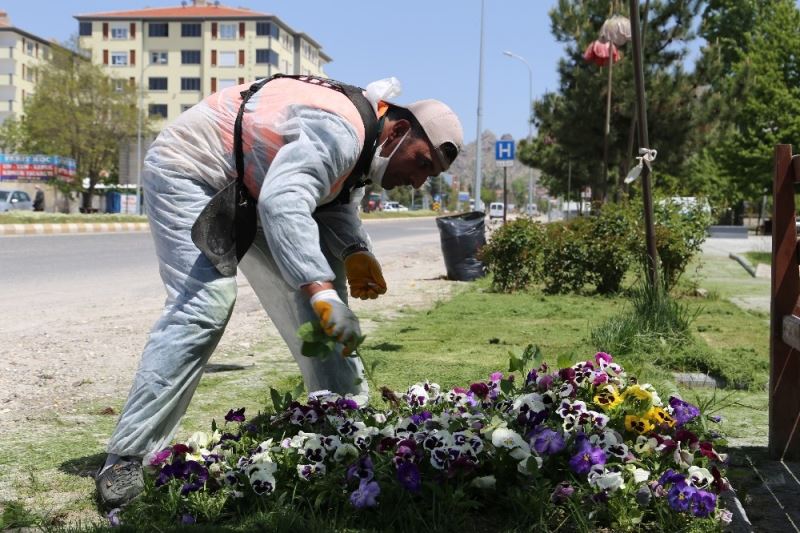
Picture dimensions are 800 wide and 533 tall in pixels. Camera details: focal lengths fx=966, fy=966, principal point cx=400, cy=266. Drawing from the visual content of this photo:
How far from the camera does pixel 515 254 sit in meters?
12.3

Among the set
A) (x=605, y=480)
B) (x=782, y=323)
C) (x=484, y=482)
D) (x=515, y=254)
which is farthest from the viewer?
(x=515, y=254)

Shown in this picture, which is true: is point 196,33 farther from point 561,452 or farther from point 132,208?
point 561,452

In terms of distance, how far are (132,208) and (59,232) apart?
2941 cm

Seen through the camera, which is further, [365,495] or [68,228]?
[68,228]

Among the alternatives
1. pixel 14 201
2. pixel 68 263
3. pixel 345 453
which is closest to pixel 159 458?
pixel 345 453

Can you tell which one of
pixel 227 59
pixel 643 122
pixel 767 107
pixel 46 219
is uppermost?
pixel 227 59

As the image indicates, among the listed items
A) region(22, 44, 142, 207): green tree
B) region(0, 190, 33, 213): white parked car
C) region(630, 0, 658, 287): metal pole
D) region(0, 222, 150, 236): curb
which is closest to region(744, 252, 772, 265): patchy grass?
region(630, 0, 658, 287): metal pole

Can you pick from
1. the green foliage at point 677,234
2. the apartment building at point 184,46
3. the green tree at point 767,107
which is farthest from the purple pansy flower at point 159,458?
the apartment building at point 184,46

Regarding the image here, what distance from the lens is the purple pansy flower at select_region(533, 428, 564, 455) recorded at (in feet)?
10.2

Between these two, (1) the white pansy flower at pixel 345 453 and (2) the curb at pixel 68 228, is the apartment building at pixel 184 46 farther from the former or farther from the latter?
(1) the white pansy flower at pixel 345 453

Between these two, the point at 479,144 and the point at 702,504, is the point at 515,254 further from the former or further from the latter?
the point at 479,144

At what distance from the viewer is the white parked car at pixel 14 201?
43491 mm

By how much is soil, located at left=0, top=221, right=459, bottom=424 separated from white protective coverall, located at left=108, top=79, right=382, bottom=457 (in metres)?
1.73

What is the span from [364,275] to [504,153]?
18254mm
